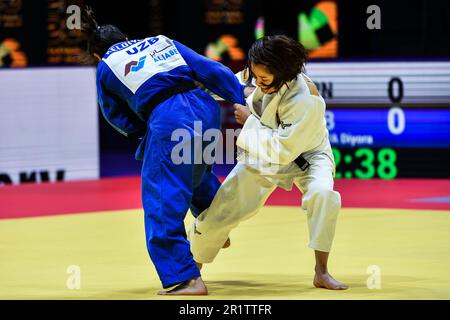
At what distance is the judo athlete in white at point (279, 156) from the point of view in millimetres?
5234

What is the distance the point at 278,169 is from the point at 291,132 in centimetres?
28

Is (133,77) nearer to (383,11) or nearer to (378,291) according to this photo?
(378,291)

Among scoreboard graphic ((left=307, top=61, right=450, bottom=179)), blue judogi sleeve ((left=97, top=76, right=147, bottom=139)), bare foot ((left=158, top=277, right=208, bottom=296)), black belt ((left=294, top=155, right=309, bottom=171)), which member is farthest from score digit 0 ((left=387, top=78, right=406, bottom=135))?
bare foot ((left=158, top=277, right=208, bottom=296))

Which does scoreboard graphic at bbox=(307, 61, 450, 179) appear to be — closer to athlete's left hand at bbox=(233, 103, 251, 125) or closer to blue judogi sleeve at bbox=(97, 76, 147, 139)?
athlete's left hand at bbox=(233, 103, 251, 125)

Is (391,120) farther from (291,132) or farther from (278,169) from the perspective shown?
(291,132)

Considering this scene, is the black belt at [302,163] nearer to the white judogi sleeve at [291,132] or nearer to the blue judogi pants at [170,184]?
the white judogi sleeve at [291,132]

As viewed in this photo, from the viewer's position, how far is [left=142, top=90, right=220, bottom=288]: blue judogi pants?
5078 millimetres

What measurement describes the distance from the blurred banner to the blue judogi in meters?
5.40

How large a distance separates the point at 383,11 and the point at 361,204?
22.5ft

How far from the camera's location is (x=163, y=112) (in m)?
5.21

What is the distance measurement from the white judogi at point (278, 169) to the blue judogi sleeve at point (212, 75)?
0.18m

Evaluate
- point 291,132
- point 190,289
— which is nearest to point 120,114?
point 291,132

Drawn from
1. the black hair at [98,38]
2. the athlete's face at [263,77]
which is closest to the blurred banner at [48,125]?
the black hair at [98,38]

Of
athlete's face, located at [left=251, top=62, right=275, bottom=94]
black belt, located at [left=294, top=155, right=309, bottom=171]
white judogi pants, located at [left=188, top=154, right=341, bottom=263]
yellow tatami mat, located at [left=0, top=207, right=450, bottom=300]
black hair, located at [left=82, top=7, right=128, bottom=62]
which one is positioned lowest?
yellow tatami mat, located at [left=0, top=207, right=450, bottom=300]
